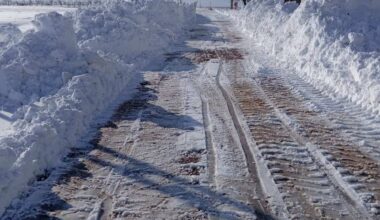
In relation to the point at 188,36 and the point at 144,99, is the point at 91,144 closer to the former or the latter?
the point at 144,99

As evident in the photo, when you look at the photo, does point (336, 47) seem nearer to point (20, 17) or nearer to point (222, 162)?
point (222, 162)

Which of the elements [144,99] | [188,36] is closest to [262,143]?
[144,99]

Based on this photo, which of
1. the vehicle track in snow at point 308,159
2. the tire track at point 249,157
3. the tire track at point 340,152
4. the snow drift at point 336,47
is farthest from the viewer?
the snow drift at point 336,47

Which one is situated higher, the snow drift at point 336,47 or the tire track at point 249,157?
the snow drift at point 336,47

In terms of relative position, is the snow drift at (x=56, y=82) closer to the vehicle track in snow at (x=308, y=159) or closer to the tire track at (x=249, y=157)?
the tire track at (x=249, y=157)

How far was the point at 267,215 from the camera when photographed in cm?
476

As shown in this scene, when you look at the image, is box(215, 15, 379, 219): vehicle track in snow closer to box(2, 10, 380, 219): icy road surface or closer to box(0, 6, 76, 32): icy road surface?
box(2, 10, 380, 219): icy road surface

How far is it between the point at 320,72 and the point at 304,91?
1.23 m

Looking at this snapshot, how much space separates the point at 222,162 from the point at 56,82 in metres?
4.23

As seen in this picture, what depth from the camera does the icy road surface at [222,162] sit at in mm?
4926

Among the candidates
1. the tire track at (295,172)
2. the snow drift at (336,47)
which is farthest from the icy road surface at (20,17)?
the tire track at (295,172)

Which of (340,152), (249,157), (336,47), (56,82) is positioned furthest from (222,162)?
(336,47)

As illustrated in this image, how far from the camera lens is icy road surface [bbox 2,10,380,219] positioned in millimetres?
4926

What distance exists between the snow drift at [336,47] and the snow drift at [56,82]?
12.9 feet
